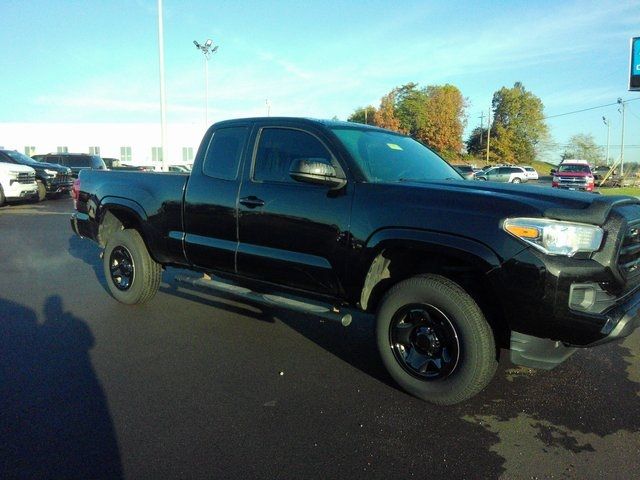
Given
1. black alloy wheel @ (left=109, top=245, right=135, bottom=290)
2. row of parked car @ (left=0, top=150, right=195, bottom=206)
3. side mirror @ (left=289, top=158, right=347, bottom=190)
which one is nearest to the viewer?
side mirror @ (left=289, top=158, right=347, bottom=190)

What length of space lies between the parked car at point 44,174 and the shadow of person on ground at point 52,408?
16122mm

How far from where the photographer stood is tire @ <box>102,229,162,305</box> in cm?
574

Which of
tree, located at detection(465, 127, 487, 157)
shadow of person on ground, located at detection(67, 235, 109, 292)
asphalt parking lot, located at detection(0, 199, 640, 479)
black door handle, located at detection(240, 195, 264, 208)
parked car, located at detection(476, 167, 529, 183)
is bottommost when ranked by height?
asphalt parking lot, located at detection(0, 199, 640, 479)

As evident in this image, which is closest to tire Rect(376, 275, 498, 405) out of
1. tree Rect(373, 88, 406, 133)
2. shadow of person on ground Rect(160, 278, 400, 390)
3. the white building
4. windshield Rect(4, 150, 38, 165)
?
shadow of person on ground Rect(160, 278, 400, 390)

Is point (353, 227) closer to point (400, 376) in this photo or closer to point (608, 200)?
point (400, 376)

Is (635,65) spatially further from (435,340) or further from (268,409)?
(268,409)

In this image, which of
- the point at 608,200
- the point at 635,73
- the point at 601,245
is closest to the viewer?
the point at 601,245

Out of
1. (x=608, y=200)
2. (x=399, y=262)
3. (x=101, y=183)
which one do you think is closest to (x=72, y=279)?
(x=101, y=183)

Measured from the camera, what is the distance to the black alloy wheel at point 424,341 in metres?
3.51

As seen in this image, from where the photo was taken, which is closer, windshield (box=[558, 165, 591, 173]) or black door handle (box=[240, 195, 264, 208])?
black door handle (box=[240, 195, 264, 208])

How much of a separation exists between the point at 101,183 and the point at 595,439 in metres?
5.33

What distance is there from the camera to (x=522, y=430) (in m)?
3.27

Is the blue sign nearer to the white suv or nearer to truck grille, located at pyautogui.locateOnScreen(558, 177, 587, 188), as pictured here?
truck grille, located at pyautogui.locateOnScreen(558, 177, 587, 188)

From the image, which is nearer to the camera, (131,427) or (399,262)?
(131,427)
